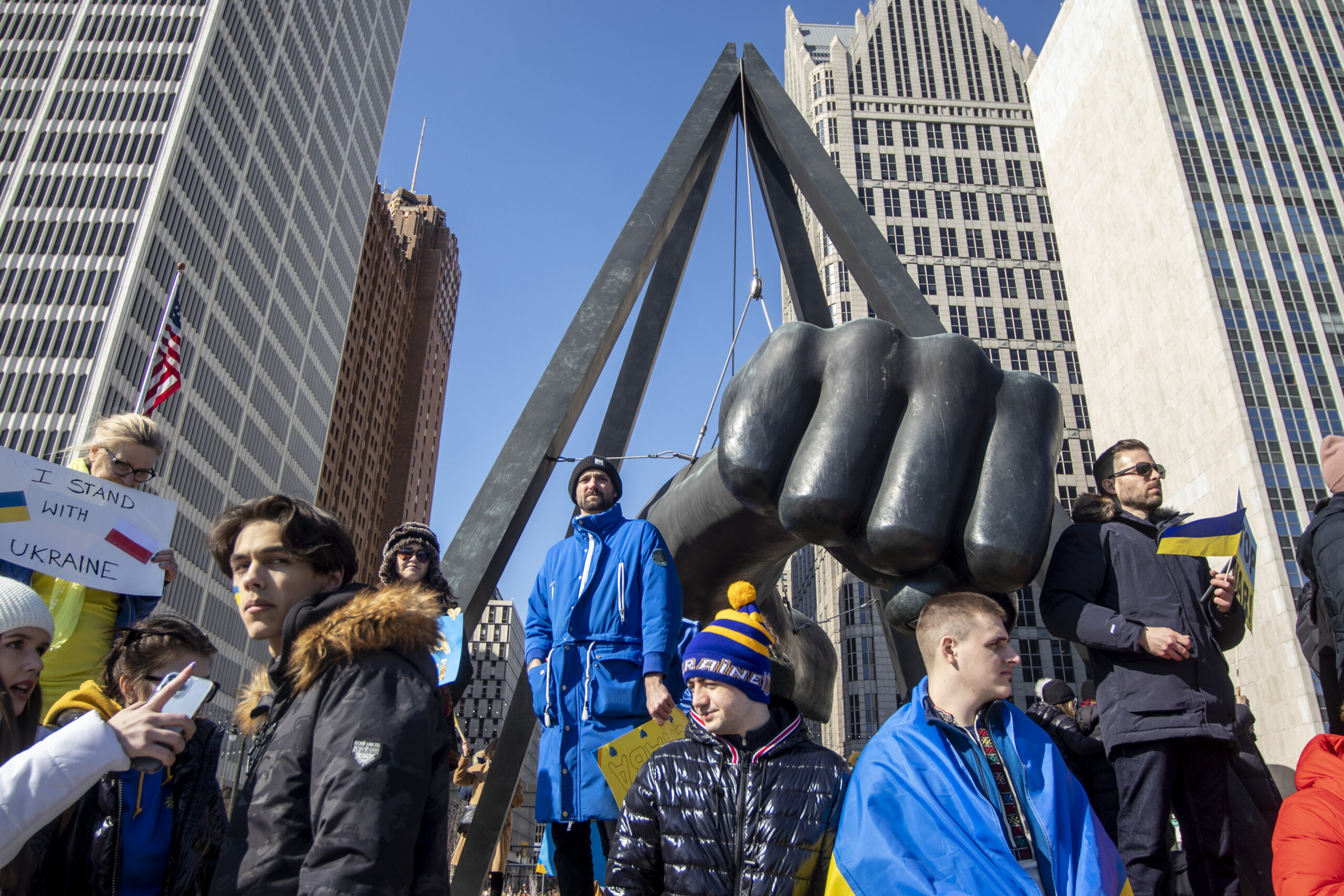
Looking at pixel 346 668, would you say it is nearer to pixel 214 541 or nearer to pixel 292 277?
pixel 214 541

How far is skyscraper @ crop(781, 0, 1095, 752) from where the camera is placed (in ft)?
196

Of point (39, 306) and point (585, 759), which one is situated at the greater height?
point (39, 306)

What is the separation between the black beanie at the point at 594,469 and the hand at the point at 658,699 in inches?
30.7

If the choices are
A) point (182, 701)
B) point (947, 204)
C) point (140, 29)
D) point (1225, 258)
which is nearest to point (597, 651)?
point (182, 701)

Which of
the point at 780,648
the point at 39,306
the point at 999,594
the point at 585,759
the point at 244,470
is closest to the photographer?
the point at 999,594

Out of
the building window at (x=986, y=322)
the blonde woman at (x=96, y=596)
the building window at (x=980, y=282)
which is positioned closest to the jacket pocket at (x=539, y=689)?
the blonde woman at (x=96, y=596)

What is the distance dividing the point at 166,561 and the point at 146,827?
173cm

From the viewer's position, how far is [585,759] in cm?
295

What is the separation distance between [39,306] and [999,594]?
53.8 meters

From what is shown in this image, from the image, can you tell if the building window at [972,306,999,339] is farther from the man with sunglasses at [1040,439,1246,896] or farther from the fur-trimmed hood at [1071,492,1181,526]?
the man with sunglasses at [1040,439,1246,896]

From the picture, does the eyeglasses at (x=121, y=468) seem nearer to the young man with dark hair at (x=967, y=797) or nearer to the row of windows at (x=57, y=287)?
the young man with dark hair at (x=967, y=797)

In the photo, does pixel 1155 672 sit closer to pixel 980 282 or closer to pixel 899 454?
pixel 899 454

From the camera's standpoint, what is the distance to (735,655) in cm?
257

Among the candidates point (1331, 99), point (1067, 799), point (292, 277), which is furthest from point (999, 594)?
point (1331, 99)
